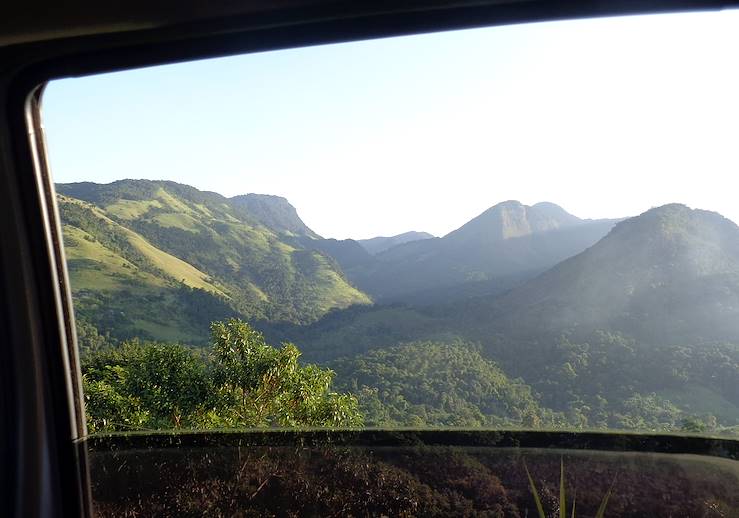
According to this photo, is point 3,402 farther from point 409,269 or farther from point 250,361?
point 409,269

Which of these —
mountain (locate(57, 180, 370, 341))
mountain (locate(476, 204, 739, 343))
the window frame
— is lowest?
mountain (locate(476, 204, 739, 343))

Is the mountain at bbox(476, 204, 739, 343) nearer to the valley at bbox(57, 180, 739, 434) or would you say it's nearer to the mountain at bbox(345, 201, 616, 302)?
the valley at bbox(57, 180, 739, 434)

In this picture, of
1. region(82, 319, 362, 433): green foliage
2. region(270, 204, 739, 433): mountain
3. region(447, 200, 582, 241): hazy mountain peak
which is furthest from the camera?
region(447, 200, 582, 241): hazy mountain peak

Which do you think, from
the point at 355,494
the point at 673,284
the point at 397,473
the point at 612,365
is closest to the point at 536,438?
the point at 397,473

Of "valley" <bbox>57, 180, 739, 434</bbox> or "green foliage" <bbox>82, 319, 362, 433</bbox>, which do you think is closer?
"green foliage" <bbox>82, 319, 362, 433</bbox>

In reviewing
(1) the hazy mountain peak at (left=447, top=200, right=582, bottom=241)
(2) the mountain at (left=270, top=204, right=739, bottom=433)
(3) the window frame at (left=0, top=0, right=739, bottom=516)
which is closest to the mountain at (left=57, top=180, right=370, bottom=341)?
(2) the mountain at (left=270, top=204, right=739, bottom=433)

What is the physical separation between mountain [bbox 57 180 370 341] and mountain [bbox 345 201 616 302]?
82.3 feet

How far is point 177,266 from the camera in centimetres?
8594

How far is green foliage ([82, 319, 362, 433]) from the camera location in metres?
8.18

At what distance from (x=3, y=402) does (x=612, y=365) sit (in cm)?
4739

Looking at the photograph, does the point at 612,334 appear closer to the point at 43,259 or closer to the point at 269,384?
the point at 269,384

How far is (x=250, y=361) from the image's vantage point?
8.77m

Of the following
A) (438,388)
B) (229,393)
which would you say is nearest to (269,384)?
(229,393)

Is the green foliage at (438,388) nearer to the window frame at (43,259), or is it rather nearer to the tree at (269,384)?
the tree at (269,384)
